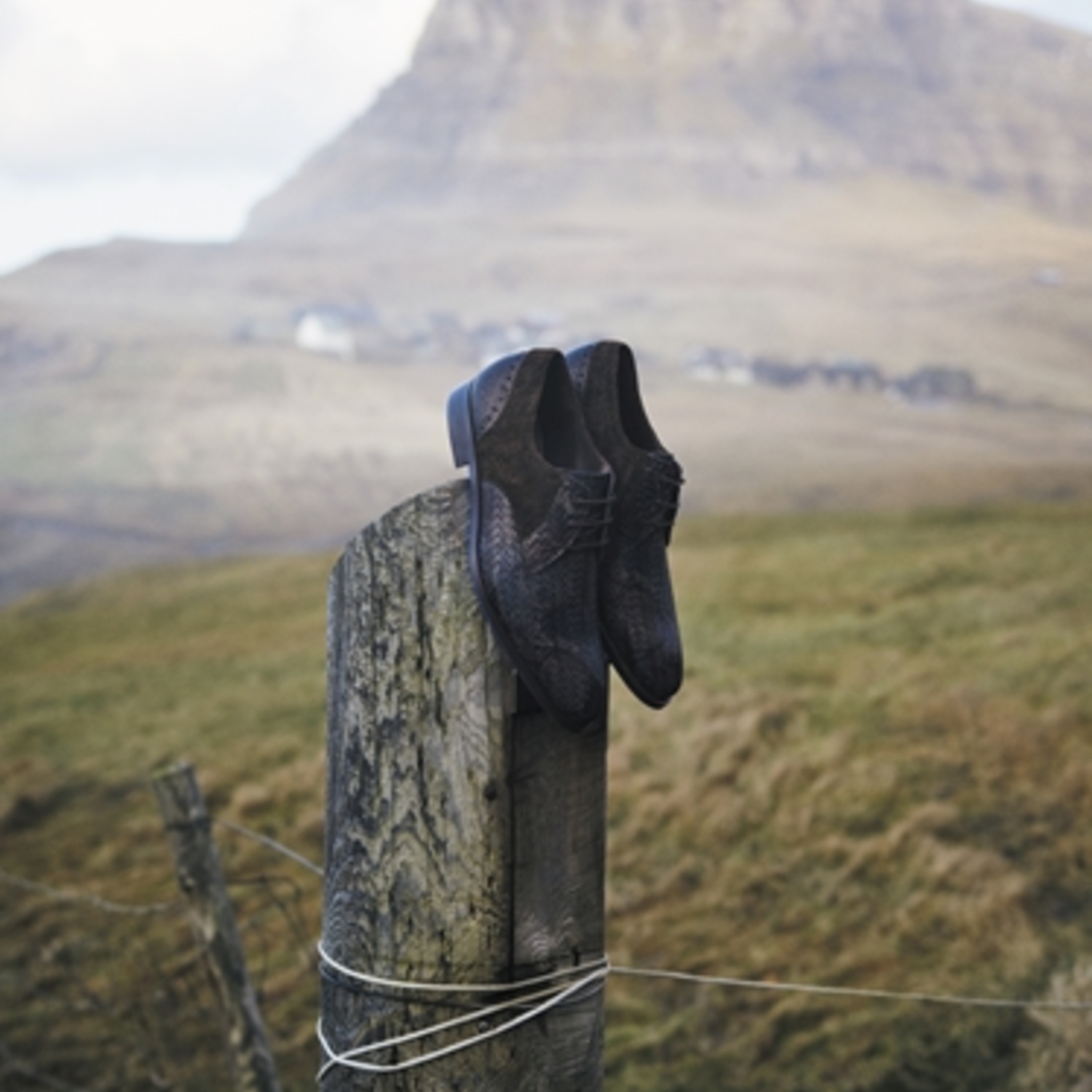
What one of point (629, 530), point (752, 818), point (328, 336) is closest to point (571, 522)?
point (629, 530)

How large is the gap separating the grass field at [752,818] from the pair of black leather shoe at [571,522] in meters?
1.94

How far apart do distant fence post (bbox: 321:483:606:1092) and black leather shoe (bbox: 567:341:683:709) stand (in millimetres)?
96

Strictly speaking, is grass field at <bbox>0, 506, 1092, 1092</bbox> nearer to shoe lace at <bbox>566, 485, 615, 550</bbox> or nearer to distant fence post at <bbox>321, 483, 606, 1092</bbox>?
distant fence post at <bbox>321, 483, 606, 1092</bbox>

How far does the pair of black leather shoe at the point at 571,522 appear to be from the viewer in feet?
4.35

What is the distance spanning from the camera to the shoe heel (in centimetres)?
136

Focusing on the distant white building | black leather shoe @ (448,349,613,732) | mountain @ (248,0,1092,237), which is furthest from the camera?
mountain @ (248,0,1092,237)

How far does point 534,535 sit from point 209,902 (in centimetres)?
171

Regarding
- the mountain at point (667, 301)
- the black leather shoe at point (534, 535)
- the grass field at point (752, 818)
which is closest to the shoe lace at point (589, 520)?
the black leather shoe at point (534, 535)

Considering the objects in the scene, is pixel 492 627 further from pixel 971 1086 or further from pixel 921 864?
pixel 921 864

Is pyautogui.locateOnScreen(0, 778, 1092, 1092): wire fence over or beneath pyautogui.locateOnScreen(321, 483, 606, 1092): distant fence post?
beneath

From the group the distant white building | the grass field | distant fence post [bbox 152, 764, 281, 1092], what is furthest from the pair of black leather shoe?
the distant white building

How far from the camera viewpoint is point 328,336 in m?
13.5

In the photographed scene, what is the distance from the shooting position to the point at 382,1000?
139cm

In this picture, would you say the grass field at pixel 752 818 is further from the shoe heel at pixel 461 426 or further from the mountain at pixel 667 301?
the shoe heel at pixel 461 426
